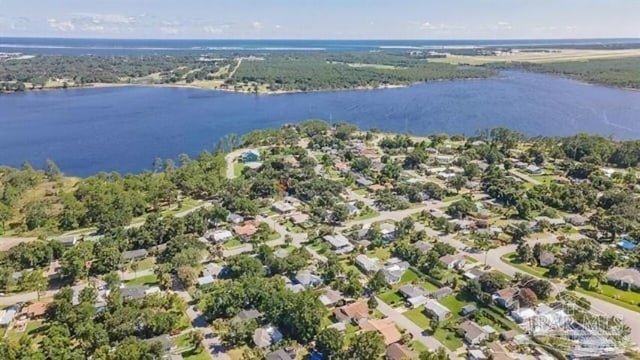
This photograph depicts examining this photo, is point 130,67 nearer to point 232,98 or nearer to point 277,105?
point 232,98

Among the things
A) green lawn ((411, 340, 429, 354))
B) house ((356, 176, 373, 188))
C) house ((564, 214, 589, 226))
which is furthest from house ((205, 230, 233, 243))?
house ((564, 214, 589, 226))

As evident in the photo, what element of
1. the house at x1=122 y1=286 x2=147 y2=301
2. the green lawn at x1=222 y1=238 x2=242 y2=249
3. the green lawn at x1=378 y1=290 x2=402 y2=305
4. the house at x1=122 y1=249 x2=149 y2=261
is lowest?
the green lawn at x1=222 y1=238 x2=242 y2=249

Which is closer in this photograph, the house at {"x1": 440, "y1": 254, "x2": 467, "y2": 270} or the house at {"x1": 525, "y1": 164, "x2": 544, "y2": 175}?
the house at {"x1": 440, "y1": 254, "x2": 467, "y2": 270}

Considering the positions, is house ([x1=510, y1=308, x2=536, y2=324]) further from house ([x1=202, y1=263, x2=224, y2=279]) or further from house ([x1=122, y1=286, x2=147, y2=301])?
house ([x1=122, y1=286, x2=147, y2=301])

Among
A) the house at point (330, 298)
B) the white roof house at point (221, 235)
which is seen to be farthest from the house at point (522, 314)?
the white roof house at point (221, 235)

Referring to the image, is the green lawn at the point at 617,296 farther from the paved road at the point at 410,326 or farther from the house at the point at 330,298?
the house at the point at 330,298

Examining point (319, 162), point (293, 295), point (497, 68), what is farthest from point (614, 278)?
point (497, 68)

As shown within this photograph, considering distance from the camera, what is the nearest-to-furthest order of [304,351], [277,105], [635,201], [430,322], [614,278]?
[304,351], [430,322], [614,278], [635,201], [277,105]
